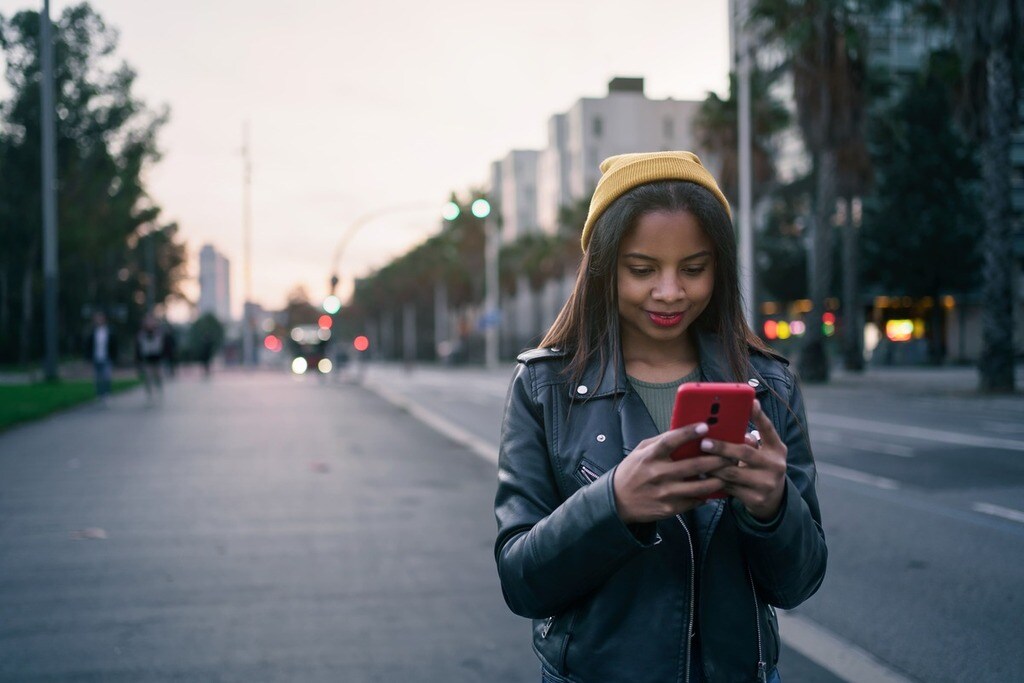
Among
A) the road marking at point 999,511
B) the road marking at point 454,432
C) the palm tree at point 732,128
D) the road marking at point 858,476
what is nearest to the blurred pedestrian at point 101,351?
the road marking at point 454,432

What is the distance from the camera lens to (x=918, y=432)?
1552cm

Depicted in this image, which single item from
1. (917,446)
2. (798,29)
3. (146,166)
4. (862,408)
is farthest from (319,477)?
(146,166)

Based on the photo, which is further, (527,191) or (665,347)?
(527,191)

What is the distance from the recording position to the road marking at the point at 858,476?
1034 cm

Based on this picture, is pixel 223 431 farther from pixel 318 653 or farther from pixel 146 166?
pixel 146 166

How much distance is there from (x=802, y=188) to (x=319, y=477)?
171 ft

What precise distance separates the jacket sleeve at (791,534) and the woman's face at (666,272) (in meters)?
0.24

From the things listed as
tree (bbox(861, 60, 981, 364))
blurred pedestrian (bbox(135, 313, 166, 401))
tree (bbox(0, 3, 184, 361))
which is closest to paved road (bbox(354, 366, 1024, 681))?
blurred pedestrian (bbox(135, 313, 166, 401))

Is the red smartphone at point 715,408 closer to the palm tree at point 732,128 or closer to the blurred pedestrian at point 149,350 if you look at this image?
the blurred pedestrian at point 149,350

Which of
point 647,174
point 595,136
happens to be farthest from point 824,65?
point 595,136

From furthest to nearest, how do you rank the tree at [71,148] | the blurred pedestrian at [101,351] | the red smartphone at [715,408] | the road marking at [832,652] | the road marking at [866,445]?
the tree at [71,148]
the blurred pedestrian at [101,351]
the road marking at [866,445]
the road marking at [832,652]
the red smartphone at [715,408]

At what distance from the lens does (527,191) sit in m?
93.3

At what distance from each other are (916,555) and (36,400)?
690 inches

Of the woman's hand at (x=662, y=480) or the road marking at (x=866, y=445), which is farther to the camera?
the road marking at (x=866, y=445)
